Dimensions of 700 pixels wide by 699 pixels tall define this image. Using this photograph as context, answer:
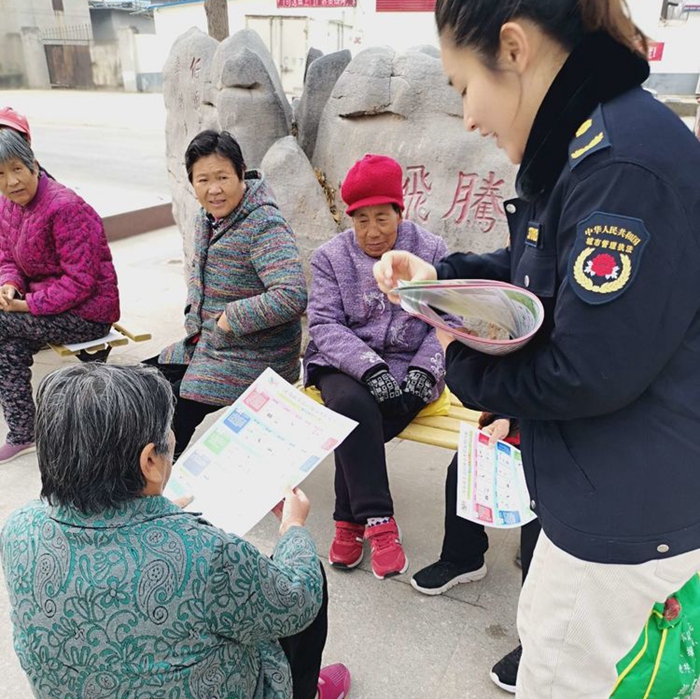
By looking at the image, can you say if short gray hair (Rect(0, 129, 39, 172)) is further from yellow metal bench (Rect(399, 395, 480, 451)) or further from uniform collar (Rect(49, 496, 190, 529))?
uniform collar (Rect(49, 496, 190, 529))

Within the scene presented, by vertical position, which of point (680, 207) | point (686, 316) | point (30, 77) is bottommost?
point (30, 77)

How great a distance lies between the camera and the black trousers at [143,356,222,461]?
2.66 metres

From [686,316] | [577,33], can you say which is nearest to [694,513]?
[686,316]

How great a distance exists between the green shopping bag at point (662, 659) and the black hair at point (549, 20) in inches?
43.0

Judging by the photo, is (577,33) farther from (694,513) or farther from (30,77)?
(30,77)

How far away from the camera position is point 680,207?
2.84ft

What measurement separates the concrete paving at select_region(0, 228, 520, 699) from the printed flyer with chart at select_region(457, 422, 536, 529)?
16.6 inches

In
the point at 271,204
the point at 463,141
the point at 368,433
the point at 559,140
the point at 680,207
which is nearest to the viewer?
the point at 680,207

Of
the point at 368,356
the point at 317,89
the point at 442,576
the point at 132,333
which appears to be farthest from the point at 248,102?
the point at 442,576

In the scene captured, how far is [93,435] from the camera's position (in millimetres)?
1050

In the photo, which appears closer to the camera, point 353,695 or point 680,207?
point 680,207

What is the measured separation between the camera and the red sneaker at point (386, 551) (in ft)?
7.29

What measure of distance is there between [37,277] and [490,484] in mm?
2295

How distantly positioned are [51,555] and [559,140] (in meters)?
1.01
